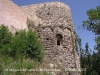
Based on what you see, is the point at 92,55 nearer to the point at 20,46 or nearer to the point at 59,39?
the point at 59,39

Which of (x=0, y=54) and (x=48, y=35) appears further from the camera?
(x=48, y=35)

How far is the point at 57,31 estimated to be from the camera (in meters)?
12.5

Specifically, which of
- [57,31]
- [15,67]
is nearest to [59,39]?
[57,31]

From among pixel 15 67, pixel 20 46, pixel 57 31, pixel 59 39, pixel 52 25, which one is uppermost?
pixel 52 25

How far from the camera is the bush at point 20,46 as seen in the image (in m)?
8.27

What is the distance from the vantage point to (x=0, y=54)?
301 inches

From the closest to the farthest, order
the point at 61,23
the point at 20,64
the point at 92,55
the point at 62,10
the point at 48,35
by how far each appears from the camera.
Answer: the point at 20,64, the point at 92,55, the point at 48,35, the point at 61,23, the point at 62,10

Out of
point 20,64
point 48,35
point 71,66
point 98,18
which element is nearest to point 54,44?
point 48,35

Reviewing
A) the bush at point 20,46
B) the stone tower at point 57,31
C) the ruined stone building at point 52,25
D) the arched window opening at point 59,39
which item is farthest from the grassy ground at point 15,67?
the arched window opening at point 59,39

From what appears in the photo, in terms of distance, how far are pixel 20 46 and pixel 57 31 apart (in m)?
4.37

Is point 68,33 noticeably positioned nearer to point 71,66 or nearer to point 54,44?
point 54,44

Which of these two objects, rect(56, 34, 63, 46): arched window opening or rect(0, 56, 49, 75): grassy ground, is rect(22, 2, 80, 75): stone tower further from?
rect(0, 56, 49, 75): grassy ground

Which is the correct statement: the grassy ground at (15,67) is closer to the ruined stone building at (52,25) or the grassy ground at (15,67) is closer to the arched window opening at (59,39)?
the ruined stone building at (52,25)

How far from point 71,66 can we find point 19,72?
554 centimetres
